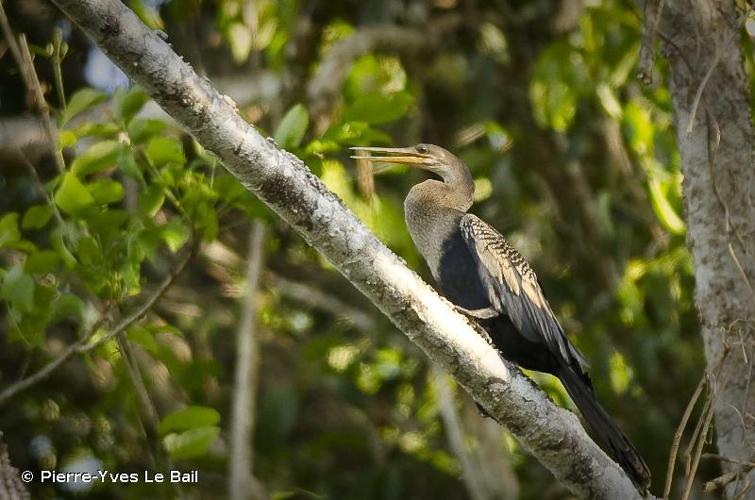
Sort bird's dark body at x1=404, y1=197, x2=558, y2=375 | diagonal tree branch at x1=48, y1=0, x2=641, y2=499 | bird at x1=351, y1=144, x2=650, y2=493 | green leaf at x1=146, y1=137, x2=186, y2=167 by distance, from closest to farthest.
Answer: diagonal tree branch at x1=48, y1=0, x2=641, y2=499
green leaf at x1=146, y1=137, x2=186, y2=167
bird at x1=351, y1=144, x2=650, y2=493
bird's dark body at x1=404, y1=197, x2=558, y2=375

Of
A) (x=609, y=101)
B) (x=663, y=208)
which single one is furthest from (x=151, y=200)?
(x=609, y=101)

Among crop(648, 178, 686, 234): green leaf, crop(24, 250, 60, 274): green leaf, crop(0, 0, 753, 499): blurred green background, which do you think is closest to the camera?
crop(24, 250, 60, 274): green leaf

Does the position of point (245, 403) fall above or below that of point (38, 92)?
below

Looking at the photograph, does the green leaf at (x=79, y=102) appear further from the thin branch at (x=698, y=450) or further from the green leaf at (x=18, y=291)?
the thin branch at (x=698, y=450)

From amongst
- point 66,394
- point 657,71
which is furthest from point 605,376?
point 66,394

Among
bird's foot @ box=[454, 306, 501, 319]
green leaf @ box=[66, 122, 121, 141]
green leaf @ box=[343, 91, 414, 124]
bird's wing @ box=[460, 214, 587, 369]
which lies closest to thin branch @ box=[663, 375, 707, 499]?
bird's wing @ box=[460, 214, 587, 369]

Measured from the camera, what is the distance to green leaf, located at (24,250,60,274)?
3.08 m

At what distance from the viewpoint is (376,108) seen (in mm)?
3367

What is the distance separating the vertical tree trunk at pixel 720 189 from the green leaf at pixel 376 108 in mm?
830

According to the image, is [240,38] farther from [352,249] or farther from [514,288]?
[352,249]

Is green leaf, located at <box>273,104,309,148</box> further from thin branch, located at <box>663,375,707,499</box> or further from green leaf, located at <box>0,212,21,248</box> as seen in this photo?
thin branch, located at <box>663,375,707,499</box>

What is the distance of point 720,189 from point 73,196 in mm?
1844

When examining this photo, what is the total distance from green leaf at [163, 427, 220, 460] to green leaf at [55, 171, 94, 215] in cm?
76

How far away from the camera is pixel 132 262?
312 cm
